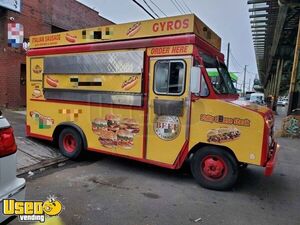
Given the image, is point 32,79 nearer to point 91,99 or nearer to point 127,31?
point 91,99

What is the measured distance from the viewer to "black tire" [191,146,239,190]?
4.79 m

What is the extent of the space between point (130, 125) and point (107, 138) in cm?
67

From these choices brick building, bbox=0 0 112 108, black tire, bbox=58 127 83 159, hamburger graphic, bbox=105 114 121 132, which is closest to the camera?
hamburger graphic, bbox=105 114 121 132

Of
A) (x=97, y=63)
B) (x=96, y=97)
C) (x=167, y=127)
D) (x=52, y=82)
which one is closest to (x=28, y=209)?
(x=167, y=127)

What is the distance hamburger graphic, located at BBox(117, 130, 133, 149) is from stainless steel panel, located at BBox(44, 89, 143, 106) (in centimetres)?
60

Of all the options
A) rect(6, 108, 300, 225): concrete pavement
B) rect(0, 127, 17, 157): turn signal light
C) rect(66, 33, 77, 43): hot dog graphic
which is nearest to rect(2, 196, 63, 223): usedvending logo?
rect(6, 108, 300, 225): concrete pavement

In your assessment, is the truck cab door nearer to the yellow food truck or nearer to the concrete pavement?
the yellow food truck

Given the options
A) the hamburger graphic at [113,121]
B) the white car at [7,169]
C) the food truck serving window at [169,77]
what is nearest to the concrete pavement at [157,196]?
the hamburger graphic at [113,121]

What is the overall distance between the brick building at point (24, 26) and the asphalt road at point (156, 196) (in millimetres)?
7723

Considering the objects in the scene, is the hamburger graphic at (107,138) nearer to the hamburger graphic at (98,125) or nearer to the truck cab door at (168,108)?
the hamburger graphic at (98,125)

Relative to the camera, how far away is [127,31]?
18.4ft

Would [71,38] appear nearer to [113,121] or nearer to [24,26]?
[113,121]

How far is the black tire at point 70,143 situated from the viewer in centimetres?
641

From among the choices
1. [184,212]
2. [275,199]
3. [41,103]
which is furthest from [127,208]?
[41,103]
